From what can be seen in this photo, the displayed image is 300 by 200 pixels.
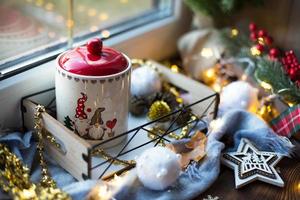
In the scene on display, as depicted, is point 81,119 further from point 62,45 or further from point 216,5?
point 216,5

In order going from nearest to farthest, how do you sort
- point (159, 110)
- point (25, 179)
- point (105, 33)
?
point (25, 179), point (159, 110), point (105, 33)

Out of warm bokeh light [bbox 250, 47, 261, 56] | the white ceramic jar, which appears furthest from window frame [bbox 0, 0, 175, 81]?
warm bokeh light [bbox 250, 47, 261, 56]

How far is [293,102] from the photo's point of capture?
0.79 metres

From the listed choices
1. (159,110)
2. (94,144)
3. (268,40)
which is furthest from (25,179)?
(268,40)

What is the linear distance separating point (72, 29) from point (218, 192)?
395 mm

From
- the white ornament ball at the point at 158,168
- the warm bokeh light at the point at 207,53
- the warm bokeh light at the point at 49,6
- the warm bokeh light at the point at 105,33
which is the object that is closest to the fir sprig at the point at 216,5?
the warm bokeh light at the point at 207,53

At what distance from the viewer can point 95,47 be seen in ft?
2.14

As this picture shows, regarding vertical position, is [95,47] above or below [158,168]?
above

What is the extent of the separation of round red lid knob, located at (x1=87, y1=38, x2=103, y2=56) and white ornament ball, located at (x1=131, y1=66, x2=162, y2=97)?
0.56 ft

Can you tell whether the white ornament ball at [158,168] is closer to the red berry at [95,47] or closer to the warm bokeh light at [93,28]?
the red berry at [95,47]

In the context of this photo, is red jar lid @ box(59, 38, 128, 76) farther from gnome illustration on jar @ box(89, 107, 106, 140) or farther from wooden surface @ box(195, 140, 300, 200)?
wooden surface @ box(195, 140, 300, 200)

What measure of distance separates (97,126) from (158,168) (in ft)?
0.40

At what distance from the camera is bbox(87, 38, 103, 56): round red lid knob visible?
65 centimetres

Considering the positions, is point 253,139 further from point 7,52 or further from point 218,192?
point 7,52
